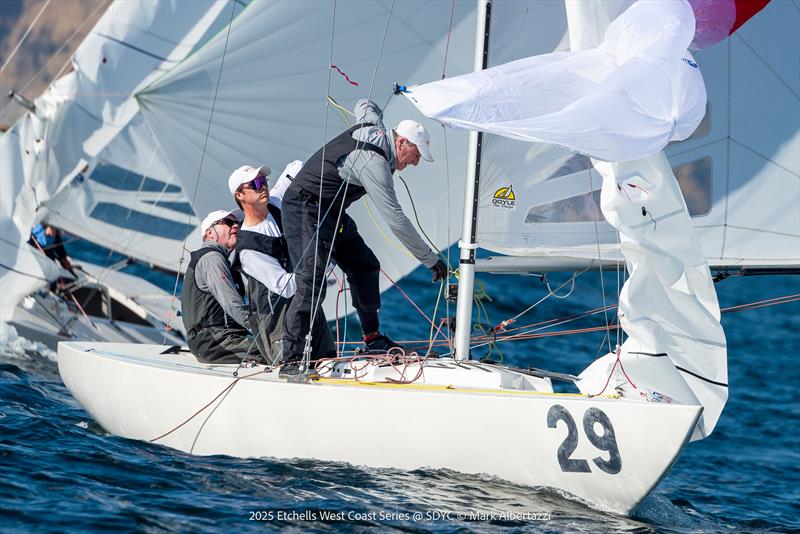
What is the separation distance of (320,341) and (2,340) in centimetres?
352

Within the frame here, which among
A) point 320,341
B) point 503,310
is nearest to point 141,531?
point 320,341

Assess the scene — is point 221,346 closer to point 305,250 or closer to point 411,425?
point 305,250

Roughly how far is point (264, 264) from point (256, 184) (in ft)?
1.28

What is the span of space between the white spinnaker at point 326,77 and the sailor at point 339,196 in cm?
123

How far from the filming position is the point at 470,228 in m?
5.33

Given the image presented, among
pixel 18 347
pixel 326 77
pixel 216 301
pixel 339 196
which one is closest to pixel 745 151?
pixel 339 196

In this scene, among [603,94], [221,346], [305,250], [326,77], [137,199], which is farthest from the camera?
[137,199]

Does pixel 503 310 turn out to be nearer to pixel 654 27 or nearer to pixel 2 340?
pixel 2 340

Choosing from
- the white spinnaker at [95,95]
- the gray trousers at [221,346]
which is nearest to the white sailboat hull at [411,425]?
the gray trousers at [221,346]

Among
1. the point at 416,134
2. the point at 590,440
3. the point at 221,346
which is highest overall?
the point at 416,134

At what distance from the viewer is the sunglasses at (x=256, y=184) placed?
5.56 m

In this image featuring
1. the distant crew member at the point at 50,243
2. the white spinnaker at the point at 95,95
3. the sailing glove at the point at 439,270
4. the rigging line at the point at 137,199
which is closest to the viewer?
the sailing glove at the point at 439,270

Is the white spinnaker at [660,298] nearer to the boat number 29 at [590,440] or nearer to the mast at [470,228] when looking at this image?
the boat number 29 at [590,440]

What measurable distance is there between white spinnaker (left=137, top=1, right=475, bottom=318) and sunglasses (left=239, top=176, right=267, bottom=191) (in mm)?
1153
